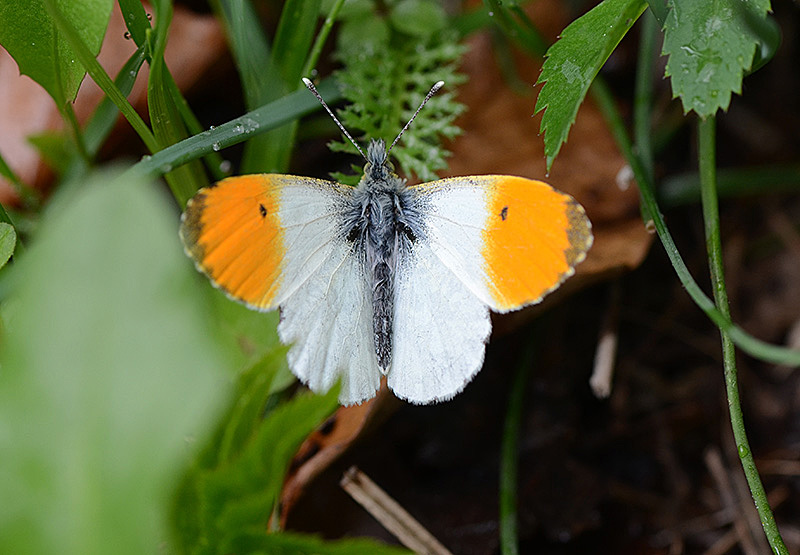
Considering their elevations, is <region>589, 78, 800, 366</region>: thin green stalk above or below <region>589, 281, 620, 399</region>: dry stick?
above

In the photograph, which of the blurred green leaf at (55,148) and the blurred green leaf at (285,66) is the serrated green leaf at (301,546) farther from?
the blurred green leaf at (55,148)

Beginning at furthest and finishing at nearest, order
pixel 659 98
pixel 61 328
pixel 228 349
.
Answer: pixel 659 98
pixel 228 349
pixel 61 328

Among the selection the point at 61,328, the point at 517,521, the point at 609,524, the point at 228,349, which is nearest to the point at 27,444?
the point at 61,328

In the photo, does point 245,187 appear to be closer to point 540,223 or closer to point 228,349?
point 228,349

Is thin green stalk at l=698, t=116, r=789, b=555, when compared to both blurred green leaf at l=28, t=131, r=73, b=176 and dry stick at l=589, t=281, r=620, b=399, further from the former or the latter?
blurred green leaf at l=28, t=131, r=73, b=176

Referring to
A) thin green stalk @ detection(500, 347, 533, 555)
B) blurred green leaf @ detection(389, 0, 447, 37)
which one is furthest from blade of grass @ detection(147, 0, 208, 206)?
thin green stalk @ detection(500, 347, 533, 555)

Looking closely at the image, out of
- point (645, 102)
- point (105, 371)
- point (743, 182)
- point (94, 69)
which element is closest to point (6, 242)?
point (94, 69)
